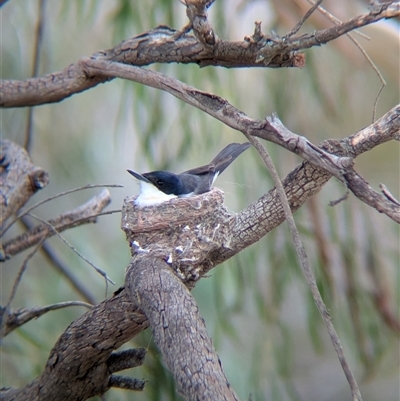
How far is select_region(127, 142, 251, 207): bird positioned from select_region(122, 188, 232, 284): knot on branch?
9cm

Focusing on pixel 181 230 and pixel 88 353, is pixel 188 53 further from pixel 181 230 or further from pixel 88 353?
pixel 88 353

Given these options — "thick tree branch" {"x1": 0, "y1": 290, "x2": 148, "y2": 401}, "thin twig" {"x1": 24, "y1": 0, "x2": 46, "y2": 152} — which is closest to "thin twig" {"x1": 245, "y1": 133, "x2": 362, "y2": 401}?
"thick tree branch" {"x1": 0, "y1": 290, "x2": 148, "y2": 401}

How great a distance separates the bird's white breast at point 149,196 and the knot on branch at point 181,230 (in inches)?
1.4

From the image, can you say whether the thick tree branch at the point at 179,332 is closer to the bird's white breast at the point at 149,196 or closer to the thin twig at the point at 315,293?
the thin twig at the point at 315,293

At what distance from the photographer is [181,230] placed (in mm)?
2037

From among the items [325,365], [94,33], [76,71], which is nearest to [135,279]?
[76,71]

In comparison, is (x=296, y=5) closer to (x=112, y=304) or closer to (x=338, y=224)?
(x=338, y=224)

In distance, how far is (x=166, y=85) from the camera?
158 cm

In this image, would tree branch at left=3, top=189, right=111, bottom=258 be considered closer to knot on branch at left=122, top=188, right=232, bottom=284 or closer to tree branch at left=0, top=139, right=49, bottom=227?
tree branch at left=0, top=139, right=49, bottom=227

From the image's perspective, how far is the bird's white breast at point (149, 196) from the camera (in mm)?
2218

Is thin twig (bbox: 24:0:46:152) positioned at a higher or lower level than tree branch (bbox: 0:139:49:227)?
higher

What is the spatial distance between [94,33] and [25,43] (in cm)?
45

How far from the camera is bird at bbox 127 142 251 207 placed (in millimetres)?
2355

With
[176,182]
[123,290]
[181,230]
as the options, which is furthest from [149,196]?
[123,290]
